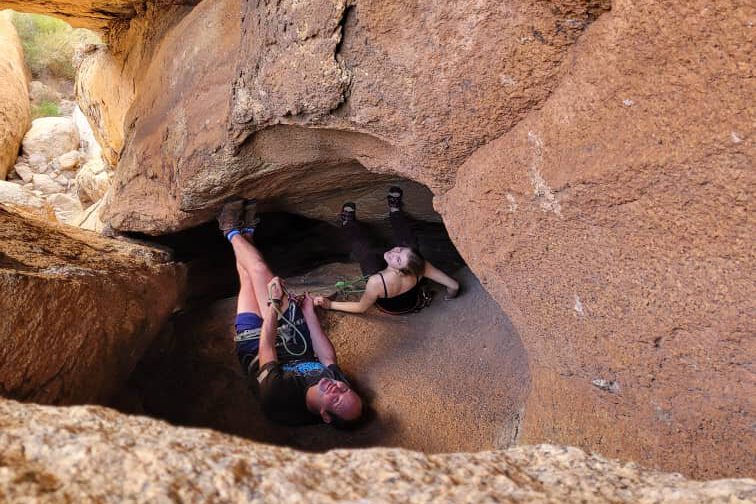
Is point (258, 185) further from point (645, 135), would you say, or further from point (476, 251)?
point (645, 135)

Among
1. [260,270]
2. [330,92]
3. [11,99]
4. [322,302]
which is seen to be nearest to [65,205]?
[11,99]

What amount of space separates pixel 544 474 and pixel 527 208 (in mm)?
867

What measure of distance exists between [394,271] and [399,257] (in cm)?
8

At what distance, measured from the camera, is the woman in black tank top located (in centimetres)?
306

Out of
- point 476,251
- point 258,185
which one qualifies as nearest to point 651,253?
point 476,251

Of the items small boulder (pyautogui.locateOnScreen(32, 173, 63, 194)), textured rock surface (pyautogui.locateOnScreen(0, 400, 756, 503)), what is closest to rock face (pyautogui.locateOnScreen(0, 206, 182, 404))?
textured rock surface (pyautogui.locateOnScreen(0, 400, 756, 503))

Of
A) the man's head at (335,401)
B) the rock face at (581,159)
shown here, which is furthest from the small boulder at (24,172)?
the man's head at (335,401)

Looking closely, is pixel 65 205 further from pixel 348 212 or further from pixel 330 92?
pixel 330 92

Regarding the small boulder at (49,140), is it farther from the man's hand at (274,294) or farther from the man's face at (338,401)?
the man's face at (338,401)

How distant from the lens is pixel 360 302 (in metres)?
3.11

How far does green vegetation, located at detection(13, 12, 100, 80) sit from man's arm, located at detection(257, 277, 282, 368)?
8.05 metres

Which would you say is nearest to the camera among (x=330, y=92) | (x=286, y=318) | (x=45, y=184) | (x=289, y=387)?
(x=330, y=92)

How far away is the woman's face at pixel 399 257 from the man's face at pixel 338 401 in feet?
2.39

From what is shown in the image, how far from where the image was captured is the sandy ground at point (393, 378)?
2592 millimetres
